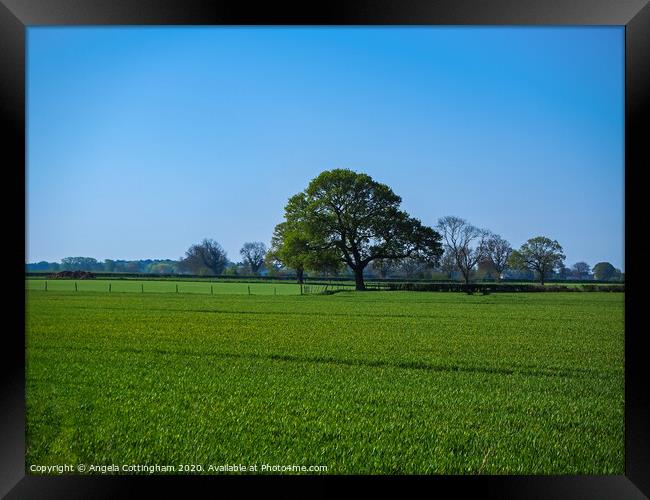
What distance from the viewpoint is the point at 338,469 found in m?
3.46

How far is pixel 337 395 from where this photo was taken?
16.1 ft

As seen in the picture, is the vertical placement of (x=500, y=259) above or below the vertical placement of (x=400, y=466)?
above

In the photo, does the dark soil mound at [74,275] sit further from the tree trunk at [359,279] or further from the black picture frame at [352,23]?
the tree trunk at [359,279]

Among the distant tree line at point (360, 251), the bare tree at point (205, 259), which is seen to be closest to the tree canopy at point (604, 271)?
the distant tree line at point (360, 251)

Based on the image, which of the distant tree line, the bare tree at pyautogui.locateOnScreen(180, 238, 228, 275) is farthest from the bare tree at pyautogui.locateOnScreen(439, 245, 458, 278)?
the bare tree at pyautogui.locateOnScreen(180, 238, 228, 275)

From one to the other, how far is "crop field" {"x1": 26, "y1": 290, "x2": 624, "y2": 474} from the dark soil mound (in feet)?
3.21

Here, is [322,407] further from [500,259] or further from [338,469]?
[500,259]

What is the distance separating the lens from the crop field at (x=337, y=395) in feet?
11.8

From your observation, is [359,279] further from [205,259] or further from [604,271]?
[604,271]

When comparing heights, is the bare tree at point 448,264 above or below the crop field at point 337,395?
above

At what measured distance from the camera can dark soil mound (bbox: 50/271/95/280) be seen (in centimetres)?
609

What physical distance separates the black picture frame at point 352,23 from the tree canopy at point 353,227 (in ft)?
13.0
